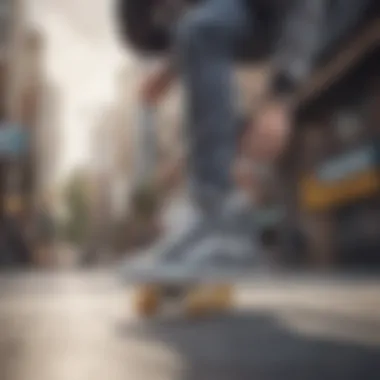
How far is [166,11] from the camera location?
0.60 meters

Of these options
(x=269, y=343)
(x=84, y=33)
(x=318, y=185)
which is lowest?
(x=269, y=343)

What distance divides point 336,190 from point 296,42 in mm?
124

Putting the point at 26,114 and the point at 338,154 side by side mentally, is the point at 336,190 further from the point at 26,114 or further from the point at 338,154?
the point at 26,114

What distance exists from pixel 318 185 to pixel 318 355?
132 mm

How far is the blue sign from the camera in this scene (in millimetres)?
551

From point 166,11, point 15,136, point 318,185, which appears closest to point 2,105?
point 15,136

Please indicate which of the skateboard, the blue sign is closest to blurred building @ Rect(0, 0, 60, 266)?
the blue sign

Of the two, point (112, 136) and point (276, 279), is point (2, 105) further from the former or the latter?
point (276, 279)

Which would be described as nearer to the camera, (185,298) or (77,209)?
(77,209)

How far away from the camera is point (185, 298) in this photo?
0.63 meters

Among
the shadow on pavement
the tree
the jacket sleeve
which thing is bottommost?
the shadow on pavement

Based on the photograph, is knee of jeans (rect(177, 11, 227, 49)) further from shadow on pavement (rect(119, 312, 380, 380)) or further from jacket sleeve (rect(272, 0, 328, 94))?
shadow on pavement (rect(119, 312, 380, 380))

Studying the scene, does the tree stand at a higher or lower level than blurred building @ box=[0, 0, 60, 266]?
lower

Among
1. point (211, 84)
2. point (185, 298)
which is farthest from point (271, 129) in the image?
point (185, 298)
